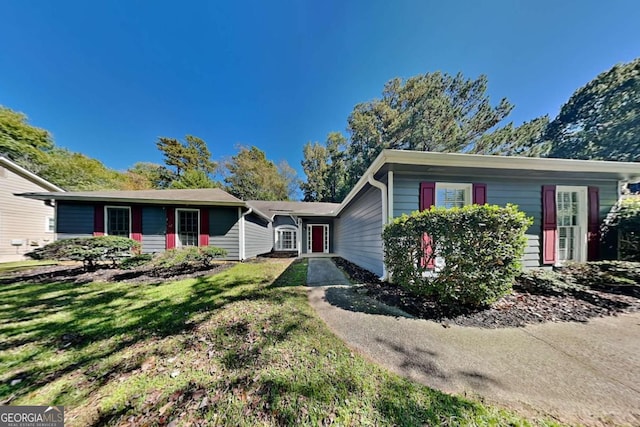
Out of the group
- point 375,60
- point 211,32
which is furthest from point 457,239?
point 211,32

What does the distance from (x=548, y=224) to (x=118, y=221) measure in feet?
43.9

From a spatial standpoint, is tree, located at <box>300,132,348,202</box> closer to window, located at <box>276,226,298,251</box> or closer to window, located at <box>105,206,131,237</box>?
window, located at <box>276,226,298,251</box>

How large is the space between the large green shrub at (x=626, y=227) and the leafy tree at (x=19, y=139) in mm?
31809

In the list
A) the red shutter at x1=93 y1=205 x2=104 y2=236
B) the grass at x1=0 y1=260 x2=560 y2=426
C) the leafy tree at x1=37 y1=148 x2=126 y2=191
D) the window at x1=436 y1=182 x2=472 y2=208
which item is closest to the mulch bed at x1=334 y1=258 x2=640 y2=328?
the grass at x1=0 y1=260 x2=560 y2=426

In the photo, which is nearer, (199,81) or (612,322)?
(612,322)

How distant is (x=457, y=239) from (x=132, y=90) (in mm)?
19916

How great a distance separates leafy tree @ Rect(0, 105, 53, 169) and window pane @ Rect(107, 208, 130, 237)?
17.3 meters

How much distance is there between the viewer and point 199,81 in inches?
460

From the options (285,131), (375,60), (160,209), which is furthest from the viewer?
(285,131)

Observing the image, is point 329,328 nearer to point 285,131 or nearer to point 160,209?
point 160,209

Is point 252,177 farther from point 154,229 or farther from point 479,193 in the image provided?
point 479,193
